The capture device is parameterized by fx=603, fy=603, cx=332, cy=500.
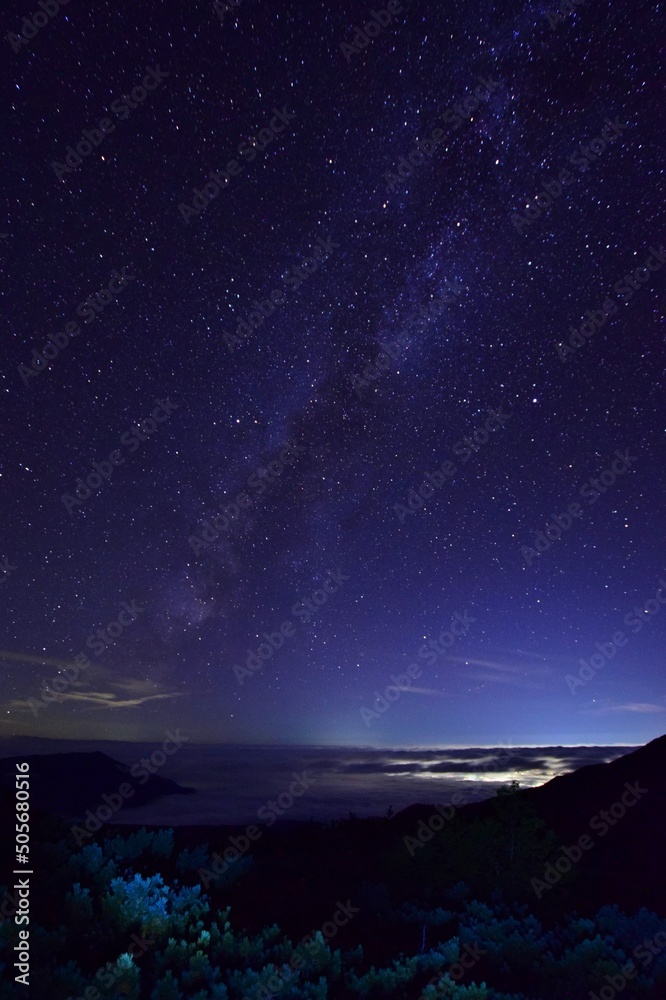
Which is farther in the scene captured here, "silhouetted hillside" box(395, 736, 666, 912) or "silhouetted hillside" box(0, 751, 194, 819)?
"silhouetted hillside" box(0, 751, 194, 819)

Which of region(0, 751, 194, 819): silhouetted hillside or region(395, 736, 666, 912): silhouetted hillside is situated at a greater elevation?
region(395, 736, 666, 912): silhouetted hillside

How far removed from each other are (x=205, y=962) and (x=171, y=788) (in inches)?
5127

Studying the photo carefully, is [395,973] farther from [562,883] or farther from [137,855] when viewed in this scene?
[562,883]

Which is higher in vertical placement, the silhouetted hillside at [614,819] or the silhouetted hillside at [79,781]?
the silhouetted hillside at [614,819]

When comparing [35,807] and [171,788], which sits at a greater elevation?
[35,807]

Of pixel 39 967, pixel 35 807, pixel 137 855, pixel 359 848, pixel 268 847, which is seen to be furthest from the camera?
pixel 359 848

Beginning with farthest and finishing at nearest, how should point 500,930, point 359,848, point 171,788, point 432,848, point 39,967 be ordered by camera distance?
point 171,788 < point 359,848 < point 432,848 < point 500,930 < point 39,967

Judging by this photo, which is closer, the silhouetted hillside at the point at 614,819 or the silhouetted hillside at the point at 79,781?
the silhouetted hillside at the point at 614,819

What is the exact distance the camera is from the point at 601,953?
304 inches

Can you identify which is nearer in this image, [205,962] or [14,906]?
[205,962]

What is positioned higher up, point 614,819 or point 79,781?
point 614,819

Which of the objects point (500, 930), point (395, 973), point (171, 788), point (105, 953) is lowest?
point (171, 788)

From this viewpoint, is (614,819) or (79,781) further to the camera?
(79,781)

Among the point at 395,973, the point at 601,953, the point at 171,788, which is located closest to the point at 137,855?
the point at 395,973
